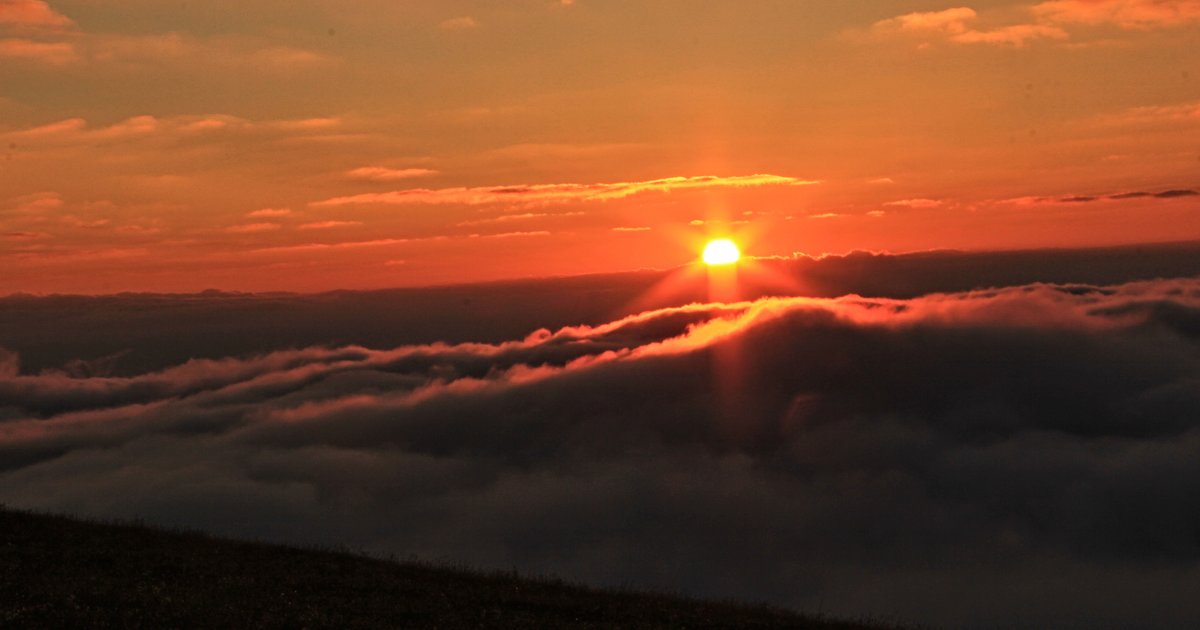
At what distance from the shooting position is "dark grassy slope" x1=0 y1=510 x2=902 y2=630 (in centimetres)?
2386

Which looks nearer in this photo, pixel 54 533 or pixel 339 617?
pixel 339 617

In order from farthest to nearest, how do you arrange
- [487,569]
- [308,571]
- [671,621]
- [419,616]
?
[487,569]
[308,571]
[671,621]
[419,616]

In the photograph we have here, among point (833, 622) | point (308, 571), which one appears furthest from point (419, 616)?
point (833, 622)

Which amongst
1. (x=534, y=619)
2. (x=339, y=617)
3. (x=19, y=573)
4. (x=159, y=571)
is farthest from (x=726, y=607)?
(x=19, y=573)

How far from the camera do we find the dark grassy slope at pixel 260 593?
23859 millimetres

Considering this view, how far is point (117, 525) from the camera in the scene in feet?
112

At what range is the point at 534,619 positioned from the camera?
26.6 metres

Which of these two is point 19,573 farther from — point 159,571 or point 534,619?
point 534,619

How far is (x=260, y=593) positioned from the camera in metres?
26.9

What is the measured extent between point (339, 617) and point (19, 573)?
843cm

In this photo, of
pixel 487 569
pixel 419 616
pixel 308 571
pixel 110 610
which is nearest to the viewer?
pixel 110 610

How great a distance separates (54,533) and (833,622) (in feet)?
71.8

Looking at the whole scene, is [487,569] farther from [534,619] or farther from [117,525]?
[117,525]

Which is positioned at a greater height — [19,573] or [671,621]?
[19,573]
